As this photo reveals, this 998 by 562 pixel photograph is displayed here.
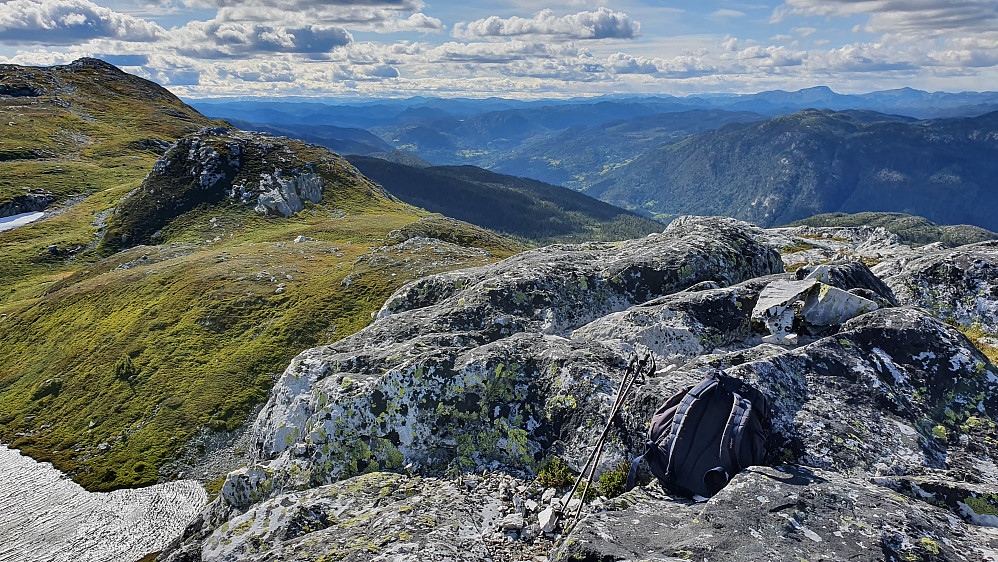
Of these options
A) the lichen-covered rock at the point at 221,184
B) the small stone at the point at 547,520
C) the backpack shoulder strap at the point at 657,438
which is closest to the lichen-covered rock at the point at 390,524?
the small stone at the point at 547,520

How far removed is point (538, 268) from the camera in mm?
21062

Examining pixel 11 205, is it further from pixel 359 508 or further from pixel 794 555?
pixel 794 555

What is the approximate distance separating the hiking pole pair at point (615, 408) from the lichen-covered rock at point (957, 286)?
49.1 ft

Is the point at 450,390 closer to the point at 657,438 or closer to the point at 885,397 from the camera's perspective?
the point at 657,438

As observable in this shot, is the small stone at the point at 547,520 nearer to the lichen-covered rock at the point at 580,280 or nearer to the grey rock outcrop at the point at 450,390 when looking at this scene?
the grey rock outcrop at the point at 450,390

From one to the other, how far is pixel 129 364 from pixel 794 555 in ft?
159

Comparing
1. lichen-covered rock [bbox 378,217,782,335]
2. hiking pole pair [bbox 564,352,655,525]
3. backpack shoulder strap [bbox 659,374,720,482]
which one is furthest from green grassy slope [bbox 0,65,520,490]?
backpack shoulder strap [bbox 659,374,720,482]

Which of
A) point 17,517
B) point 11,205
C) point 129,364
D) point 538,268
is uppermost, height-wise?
point 538,268

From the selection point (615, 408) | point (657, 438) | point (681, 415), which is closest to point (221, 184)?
point (615, 408)

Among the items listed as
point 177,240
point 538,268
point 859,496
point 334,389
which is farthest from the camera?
point 177,240

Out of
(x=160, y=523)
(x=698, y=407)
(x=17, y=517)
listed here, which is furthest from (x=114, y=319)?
(x=698, y=407)

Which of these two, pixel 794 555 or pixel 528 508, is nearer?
pixel 794 555

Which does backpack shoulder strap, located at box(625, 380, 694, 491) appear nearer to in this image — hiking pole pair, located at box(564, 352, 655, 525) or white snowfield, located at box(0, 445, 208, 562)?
hiking pole pair, located at box(564, 352, 655, 525)

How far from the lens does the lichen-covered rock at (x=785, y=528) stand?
7.85 metres
